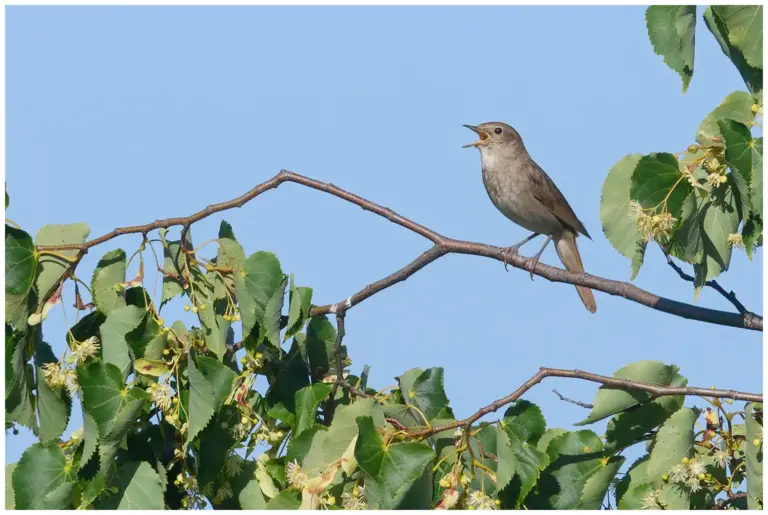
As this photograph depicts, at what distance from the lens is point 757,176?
3670mm

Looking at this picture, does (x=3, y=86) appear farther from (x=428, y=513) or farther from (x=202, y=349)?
(x=428, y=513)

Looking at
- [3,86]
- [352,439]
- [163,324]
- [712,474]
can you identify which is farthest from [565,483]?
[3,86]

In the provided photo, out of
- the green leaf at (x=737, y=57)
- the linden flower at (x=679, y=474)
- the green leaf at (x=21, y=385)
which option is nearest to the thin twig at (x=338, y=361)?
the green leaf at (x=21, y=385)

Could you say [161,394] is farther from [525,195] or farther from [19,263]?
[525,195]

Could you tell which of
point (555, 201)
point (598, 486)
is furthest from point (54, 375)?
point (555, 201)

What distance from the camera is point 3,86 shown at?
5.23m

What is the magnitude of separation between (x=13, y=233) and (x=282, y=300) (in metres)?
1.32

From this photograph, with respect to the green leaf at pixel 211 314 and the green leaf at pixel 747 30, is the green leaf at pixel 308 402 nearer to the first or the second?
the green leaf at pixel 211 314

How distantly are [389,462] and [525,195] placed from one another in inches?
226

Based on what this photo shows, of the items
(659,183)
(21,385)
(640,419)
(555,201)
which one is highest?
(555,201)

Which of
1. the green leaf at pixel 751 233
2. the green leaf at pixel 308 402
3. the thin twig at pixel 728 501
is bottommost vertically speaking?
the thin twig at pixel 728 501

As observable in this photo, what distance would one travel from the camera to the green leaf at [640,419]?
13.9 ft

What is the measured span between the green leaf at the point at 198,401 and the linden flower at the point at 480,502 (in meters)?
1.24

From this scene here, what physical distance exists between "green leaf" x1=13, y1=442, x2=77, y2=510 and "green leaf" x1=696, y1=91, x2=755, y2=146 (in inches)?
129
